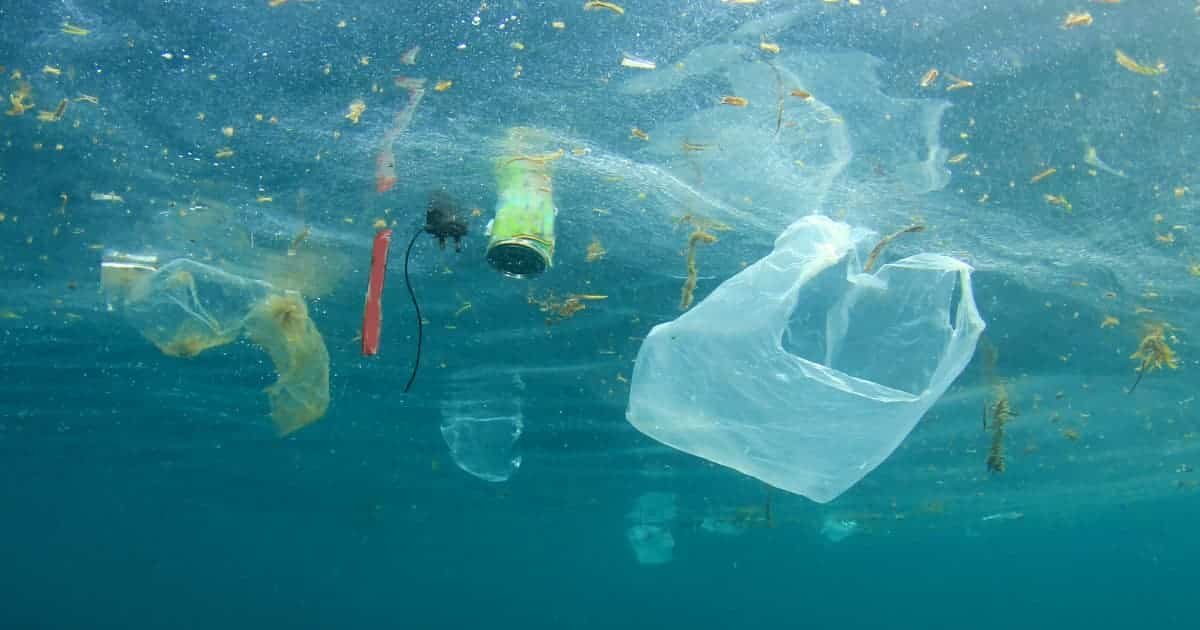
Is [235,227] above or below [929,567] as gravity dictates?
above

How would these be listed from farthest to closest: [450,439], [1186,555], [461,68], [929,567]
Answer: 1. [929,567]
2. [1186,555]
3. [450,439]
4. [461,68]

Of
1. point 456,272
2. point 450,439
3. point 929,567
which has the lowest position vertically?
point 929,567

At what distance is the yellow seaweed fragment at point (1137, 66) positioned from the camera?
578 cm

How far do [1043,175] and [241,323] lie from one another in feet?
27.2

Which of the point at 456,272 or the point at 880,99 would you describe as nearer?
Result: the point at 880,99

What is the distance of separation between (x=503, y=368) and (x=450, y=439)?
7.23m

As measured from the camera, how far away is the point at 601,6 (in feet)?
17.6

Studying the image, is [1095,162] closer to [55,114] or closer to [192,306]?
[192,306]

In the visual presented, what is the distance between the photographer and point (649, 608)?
155m

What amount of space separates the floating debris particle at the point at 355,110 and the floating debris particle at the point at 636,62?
2392mm

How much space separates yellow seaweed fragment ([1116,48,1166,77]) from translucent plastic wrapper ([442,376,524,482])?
12.0 meters

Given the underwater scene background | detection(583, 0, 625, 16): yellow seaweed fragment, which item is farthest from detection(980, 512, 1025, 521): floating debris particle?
detection(583, 0, 625, 16): yellow seaweed fragment

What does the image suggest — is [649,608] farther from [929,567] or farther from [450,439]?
[450,439]

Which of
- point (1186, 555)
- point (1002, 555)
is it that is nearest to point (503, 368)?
point (1002, 555)
